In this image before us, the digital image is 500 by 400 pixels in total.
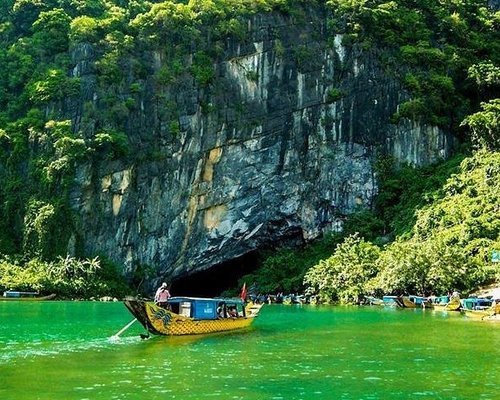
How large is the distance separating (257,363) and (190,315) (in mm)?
7563

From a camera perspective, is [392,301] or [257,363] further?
[392,301]

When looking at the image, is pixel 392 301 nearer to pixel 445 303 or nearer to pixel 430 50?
pixel 445 303

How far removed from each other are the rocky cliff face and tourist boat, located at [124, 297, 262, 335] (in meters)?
28.0

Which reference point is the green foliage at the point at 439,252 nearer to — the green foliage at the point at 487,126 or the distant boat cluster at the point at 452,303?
the distant boat cluster at the point at 452,303

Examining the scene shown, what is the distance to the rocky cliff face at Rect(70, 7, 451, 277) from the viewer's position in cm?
5509

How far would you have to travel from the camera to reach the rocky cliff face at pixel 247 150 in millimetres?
55094

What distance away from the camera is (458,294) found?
39.9m

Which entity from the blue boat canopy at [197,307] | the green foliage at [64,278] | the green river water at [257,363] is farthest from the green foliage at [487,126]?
the blue boat canopy at [197,307]

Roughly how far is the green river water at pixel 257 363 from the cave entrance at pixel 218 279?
32235 millimetres

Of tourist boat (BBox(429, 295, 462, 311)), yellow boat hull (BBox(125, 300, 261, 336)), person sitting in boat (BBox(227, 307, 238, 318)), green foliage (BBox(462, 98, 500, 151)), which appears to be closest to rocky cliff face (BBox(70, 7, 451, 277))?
green foliage (BBox(462, 98, 500, 151))

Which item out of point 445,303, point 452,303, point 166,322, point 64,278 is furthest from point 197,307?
point 64,278

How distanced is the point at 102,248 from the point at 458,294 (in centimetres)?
2696

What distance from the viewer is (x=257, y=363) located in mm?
16969

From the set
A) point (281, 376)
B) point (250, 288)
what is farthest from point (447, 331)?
point (250, 288)
